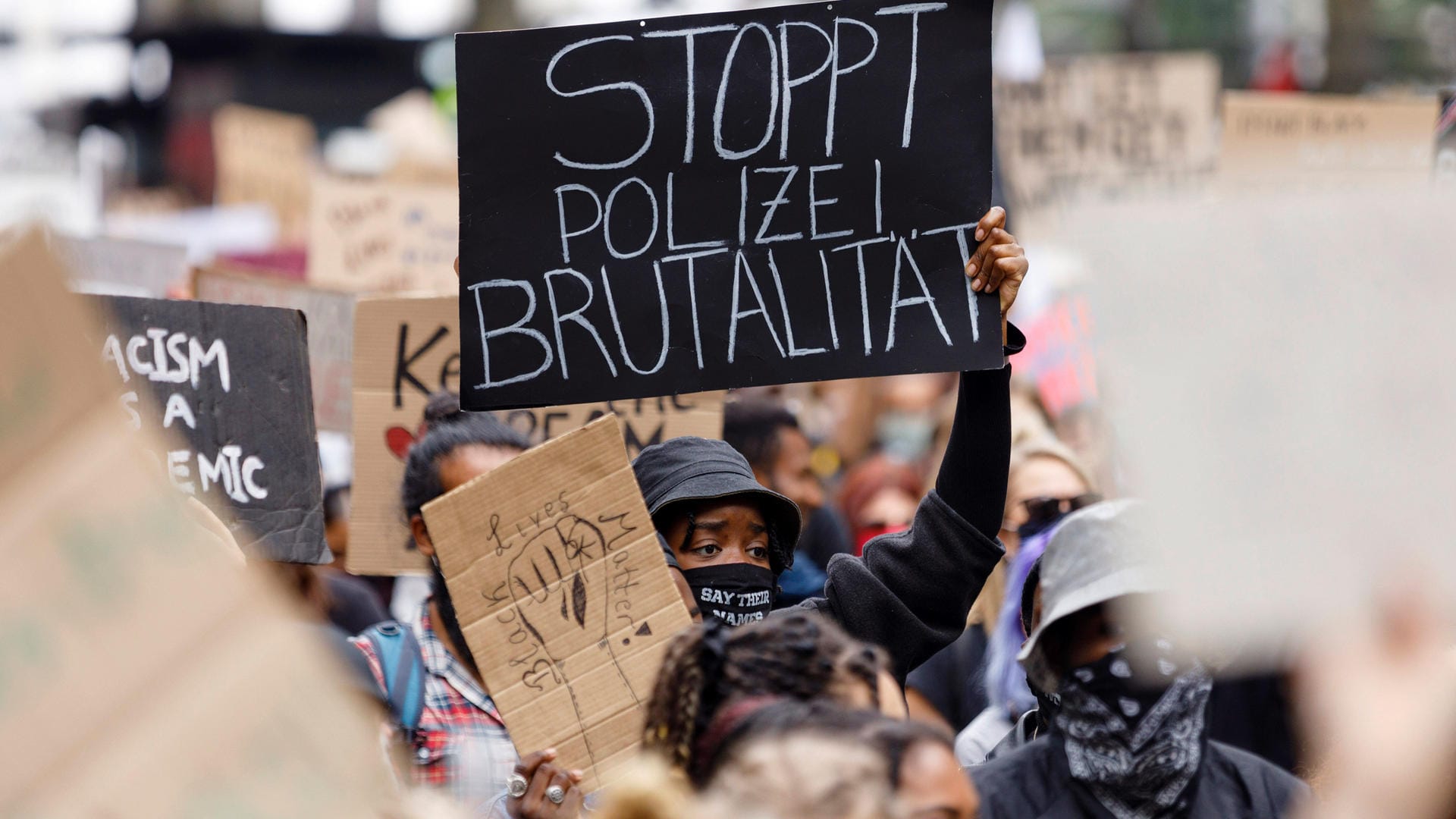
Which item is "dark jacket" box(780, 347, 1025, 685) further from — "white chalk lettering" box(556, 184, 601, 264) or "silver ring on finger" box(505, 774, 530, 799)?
"white chalk lettering" box(556, 184, 601, 264)

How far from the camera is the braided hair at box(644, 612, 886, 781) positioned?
7.34ft

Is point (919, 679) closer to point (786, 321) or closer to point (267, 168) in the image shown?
point (786, 321)

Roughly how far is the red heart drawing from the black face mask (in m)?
1.45

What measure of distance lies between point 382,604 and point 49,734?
3.61m

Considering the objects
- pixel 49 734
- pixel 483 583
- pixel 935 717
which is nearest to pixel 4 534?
pixel 49 734

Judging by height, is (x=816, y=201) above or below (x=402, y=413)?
above

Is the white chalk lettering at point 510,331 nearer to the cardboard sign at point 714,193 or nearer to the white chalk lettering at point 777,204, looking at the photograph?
the cardboard sign at point 714,193

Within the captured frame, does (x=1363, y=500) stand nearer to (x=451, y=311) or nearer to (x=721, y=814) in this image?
(x=721, y=814)

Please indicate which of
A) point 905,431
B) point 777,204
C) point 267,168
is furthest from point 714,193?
point 267,168

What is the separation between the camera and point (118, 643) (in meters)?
1.64

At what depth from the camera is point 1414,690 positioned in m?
1.39

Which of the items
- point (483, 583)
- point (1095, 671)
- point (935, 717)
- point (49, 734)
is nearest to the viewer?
point (49, 734)

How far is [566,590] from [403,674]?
36 cm

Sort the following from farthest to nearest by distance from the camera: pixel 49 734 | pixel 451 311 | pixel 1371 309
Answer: pixel 451 311
pixel 1371 309
pixel 49 734
